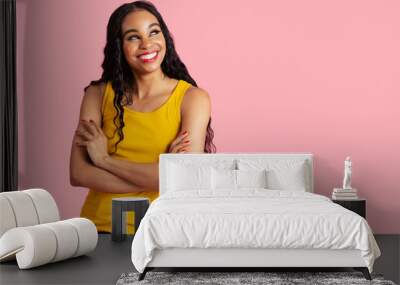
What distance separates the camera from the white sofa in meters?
5.44

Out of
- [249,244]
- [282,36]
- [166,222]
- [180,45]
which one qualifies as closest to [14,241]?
A: [166,222]

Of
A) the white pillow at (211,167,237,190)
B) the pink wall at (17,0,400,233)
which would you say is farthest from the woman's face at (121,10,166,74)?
the white pillow at (211,167,237,190)

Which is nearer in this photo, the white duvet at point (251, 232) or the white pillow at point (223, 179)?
the white duvet at point (251, 232)

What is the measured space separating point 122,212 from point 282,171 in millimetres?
1623

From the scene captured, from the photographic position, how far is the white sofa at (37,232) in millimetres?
5438

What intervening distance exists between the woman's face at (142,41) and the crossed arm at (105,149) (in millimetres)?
459

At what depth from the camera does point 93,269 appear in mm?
5555

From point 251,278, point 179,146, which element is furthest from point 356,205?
point 251,278

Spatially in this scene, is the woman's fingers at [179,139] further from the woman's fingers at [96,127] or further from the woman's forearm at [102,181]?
the woman's fingers at [96,127]

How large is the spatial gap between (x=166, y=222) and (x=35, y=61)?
314 cm

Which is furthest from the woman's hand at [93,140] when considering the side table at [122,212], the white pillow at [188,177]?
the white pillow at [188,177]

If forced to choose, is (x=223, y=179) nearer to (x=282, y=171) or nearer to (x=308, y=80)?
(x=282, y=171)

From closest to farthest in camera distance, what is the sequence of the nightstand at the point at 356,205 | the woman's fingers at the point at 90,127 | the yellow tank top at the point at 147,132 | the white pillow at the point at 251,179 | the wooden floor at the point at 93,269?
the wooden floor at the point at 93,269
the white pillow at the point at 251,179
the nightstand at the point at 356,205
the yellow tank top at the point at 147,132
the woman's fingers at the point at 90,127

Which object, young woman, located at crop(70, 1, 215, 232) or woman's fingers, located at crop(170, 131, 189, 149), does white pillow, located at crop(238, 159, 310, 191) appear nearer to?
young woman, located at crop(70, 1, 215, 232)
